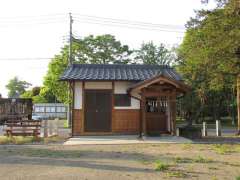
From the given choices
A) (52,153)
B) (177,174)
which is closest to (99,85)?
(52,153)

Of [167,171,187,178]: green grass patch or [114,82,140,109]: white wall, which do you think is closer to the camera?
[167,171,187,178]: green grass patch

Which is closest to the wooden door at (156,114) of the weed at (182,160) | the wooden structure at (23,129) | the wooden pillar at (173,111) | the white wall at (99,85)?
the wooden pillar at (173,111)

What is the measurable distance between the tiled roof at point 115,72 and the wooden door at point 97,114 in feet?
3.40

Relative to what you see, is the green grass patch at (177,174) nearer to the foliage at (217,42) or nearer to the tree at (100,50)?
the foliage at (217,42)

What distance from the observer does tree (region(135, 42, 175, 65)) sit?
152 feet

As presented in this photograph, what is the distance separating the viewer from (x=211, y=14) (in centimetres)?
1469

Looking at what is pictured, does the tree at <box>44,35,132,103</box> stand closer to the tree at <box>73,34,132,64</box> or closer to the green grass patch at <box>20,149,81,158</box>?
the tree at <box>73,34,132,64</box>

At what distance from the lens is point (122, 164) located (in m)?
9.22

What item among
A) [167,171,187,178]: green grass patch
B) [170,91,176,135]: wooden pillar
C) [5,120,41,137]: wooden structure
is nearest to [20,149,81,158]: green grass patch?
[167,171,187,178]: green grass patch

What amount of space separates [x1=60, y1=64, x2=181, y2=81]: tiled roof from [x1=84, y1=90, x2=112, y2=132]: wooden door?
1036mm

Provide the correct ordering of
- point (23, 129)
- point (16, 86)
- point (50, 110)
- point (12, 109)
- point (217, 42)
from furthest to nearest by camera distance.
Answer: point (16, 86) < point (50, 110) < point (12, 109) < point (23, 129) < point (217, 42)

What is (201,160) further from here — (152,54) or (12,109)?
(152,54)

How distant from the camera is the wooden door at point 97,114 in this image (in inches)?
707

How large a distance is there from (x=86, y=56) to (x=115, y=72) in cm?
1976
